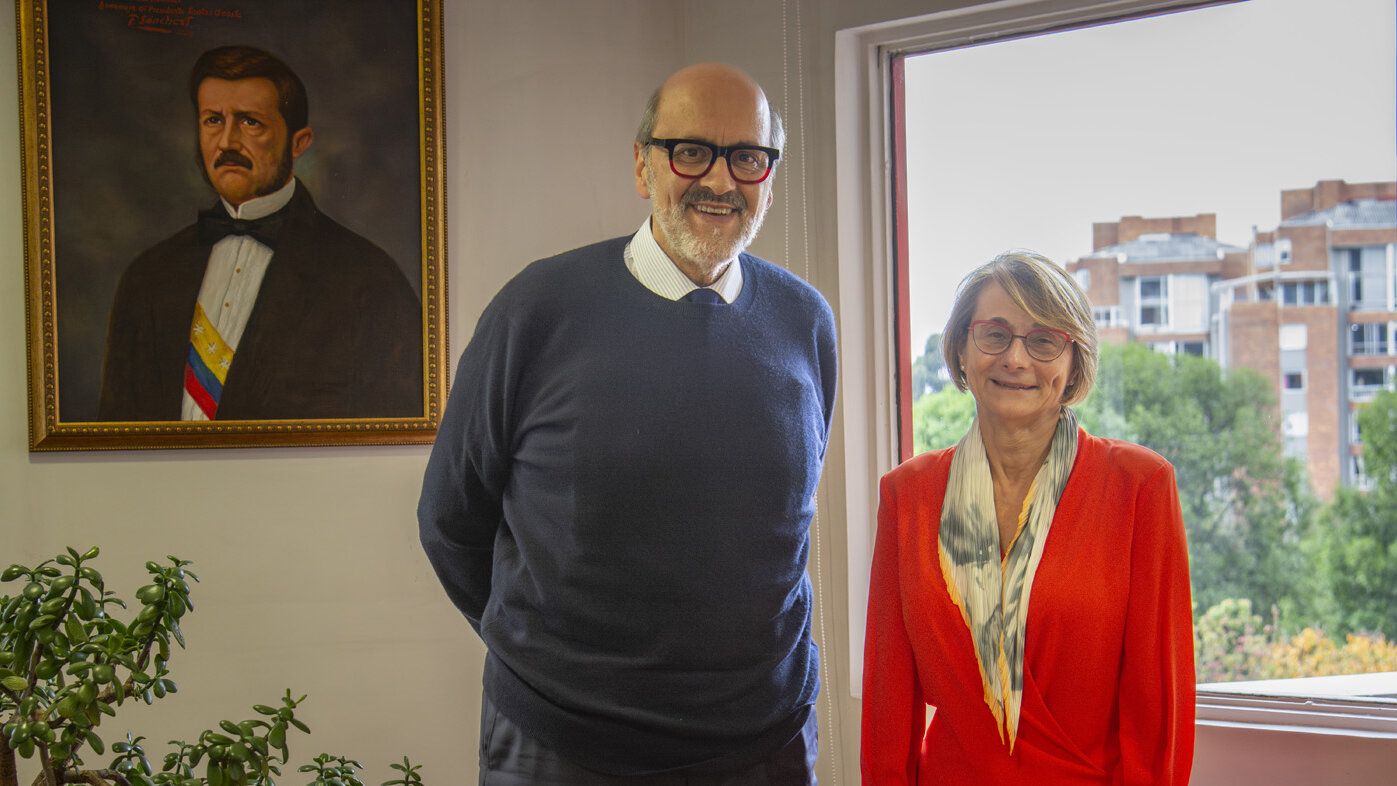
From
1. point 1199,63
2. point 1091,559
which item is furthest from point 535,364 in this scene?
point 1199,63

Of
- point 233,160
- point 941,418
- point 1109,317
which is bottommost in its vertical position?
point 941,418

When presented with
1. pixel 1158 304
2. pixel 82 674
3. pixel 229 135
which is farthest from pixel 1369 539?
pixel 229 135

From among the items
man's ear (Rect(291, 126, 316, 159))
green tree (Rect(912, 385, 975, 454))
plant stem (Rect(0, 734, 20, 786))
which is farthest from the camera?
green tree (Rect(912, 385, 975, 454))

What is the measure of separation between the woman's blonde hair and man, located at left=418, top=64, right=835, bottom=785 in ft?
0.97

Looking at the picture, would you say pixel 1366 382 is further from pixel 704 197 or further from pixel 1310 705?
pixel 704 197

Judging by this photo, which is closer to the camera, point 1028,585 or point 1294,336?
point 1028,585

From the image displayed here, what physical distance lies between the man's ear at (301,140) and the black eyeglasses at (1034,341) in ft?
4.83

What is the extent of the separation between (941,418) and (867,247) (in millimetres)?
432

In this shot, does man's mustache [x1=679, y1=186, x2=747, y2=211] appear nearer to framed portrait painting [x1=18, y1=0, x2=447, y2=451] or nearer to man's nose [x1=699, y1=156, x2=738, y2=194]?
man's nose [x1=699, y1=156, x2=738, y2=194]

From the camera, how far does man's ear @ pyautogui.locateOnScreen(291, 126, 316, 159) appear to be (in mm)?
2086

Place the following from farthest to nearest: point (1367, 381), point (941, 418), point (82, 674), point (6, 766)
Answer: point (941, 418)
point (1367, 381)
point (6, 766)
point (82, 674)

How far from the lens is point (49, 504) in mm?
1966

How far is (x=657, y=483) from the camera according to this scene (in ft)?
4.32

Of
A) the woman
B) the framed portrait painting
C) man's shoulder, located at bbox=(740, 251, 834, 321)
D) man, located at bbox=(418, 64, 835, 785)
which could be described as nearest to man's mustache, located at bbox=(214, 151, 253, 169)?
the framed portrait painting
